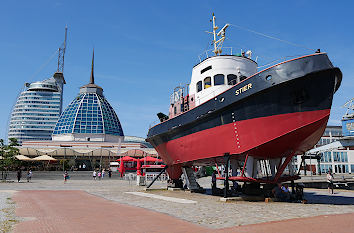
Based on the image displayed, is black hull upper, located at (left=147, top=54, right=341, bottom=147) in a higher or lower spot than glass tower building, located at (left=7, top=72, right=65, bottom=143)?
lower

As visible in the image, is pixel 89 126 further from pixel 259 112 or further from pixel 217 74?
pixel 259 112

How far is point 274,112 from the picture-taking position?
1338 centimetres

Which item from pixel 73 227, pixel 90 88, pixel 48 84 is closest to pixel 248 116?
pixel 73 227

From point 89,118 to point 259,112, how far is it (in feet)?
360

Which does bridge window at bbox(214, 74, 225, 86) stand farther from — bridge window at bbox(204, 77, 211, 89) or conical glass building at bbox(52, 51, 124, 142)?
conical glass building at bbox(52, 51, 124, 142)

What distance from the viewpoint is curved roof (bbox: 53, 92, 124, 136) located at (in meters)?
111

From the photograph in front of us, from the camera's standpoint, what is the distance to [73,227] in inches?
348

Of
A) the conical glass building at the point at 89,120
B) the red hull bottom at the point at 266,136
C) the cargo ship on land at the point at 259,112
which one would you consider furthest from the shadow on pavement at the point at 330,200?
the conical glass building at the point at 89,120

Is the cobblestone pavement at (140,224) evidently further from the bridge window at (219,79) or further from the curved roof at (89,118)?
the curved roof at (89,118)

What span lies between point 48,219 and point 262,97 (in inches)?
432

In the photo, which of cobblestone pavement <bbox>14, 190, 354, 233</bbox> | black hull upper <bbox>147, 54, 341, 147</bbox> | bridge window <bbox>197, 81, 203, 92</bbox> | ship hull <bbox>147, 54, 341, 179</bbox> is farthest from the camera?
bridge window <bbox>197, 81, 203, 92</bbox>

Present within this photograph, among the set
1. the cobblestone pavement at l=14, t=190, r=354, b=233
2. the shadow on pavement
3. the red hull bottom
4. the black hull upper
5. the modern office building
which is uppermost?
the modern office building

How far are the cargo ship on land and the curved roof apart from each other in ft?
326

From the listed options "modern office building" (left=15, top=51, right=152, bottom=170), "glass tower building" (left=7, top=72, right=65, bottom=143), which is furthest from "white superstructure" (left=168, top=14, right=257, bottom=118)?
"glass tower building" (left=7, top=72, right=65, bottom=143)
